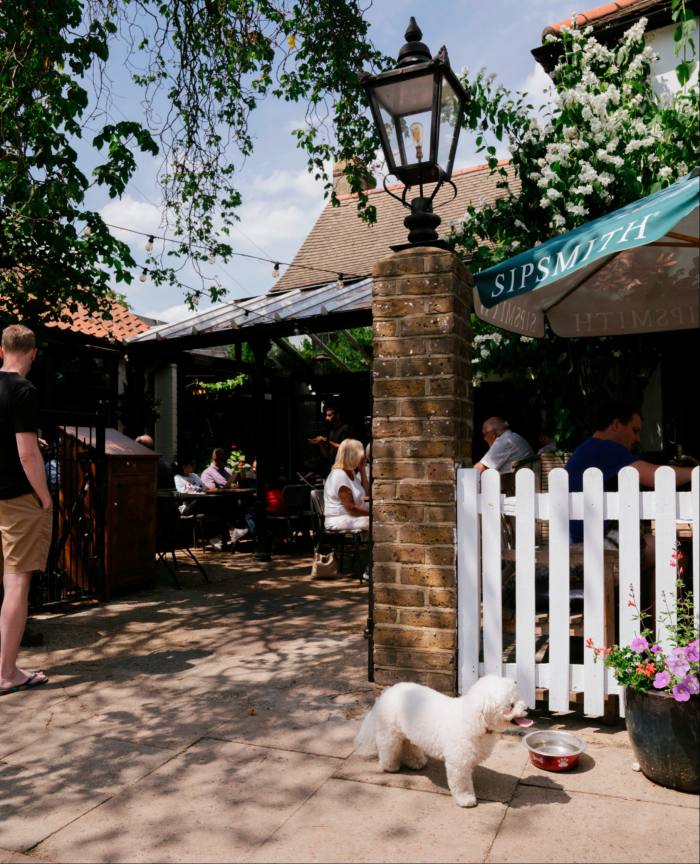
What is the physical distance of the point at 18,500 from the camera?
4059 millimetres

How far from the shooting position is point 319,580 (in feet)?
23.8

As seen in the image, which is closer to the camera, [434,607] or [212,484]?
[434,607]

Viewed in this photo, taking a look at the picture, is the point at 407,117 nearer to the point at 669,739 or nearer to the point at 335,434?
the point at 669,739

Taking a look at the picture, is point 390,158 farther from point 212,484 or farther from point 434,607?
point 212,484

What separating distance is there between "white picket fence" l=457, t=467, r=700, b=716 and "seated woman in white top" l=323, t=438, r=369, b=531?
3.43 meters

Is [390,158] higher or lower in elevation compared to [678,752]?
higher

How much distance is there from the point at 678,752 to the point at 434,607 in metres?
1.18

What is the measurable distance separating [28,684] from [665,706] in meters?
3.30

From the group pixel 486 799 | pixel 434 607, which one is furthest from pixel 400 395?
pixel 486 799

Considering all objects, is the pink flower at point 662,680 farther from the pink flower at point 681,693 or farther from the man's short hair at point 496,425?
the man's short hair at point 496,425

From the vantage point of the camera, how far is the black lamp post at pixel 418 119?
356 cm

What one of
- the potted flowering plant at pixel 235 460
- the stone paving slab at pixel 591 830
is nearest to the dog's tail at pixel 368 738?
the stone paving slab at pixel 591 830

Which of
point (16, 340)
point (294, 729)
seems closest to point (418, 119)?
point (16, 340)

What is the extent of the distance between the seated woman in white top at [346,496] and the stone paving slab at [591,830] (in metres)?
4.25
